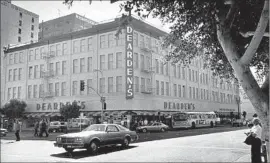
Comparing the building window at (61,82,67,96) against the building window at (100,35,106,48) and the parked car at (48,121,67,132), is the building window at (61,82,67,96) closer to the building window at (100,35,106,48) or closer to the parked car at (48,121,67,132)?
the building window at (100,35,106,48)

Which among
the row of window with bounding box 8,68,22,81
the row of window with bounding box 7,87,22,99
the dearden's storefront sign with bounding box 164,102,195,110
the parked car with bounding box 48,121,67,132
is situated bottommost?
the parked car with bounding box 48,121,67,132

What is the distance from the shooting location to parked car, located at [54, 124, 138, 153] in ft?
41.7

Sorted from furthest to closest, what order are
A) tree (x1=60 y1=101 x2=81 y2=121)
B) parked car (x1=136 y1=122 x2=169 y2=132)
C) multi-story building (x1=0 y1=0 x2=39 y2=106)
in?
multi-story building (x1=0 y1=0 x2=39 y2=106) < tree (x1=60 y1=101 x2=81 y2=121) < parked car (x1=136 y1=122 x2=169 y2=132)

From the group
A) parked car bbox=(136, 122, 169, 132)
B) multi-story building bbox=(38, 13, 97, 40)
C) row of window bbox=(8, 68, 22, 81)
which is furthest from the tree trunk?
multi-story building bbox=(38, 13, 97, 40)

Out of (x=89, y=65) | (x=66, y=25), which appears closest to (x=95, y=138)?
(x=89, y=65)

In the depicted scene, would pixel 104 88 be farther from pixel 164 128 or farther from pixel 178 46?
pixel 178 46

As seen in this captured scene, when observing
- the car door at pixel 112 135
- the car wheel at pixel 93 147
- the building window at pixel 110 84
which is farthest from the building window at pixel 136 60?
the car wheel at pixel 93 147

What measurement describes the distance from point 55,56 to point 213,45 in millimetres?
42377

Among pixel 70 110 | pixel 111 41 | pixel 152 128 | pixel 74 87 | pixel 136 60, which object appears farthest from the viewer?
pixel 74 87

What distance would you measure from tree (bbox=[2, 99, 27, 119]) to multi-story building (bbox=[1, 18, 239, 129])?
183cm

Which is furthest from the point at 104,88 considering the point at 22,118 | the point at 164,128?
the point at 22,118

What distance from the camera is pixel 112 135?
576 inches

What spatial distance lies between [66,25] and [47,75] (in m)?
19.3

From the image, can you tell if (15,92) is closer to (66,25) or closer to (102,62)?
(66,25)
